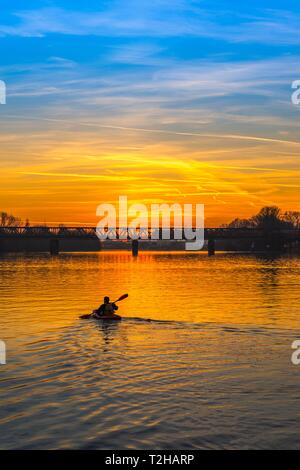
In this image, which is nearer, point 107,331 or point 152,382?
point 152,382

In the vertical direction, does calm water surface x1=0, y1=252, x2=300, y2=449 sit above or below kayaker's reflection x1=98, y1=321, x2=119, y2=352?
above

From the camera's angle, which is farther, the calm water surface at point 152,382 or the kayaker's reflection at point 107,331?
the kayaker's reflection at point 107,331

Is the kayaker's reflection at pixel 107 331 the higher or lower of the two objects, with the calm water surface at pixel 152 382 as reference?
lower

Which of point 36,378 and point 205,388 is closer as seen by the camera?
point 205,388

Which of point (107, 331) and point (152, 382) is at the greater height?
point (152, 382)

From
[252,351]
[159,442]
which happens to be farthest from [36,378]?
[252,351]

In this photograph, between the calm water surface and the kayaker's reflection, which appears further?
the kayaker's reflection

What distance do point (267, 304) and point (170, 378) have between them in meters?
33.1

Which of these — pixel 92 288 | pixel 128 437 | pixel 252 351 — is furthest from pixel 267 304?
pixel 128 437

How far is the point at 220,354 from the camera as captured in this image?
30.9m

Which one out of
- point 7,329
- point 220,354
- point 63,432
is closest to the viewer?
point 63,432

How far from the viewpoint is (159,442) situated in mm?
18250
